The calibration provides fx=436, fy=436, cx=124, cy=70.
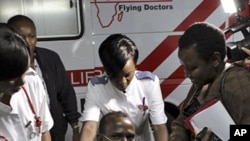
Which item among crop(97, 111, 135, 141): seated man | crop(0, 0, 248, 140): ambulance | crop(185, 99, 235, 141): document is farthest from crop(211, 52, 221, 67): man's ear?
crop(0, 0, 248, 140): ambulance

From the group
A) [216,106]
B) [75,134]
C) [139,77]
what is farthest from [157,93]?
[216,106]

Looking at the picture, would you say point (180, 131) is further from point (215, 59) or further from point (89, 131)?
point (89, 131)

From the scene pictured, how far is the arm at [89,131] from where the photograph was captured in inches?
94.4

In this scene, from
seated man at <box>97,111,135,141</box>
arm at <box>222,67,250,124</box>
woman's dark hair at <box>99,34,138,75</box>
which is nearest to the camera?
arm at <box>222,67,250,124</box>

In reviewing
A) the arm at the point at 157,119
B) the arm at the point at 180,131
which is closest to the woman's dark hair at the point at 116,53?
the arm at the point at 157,119

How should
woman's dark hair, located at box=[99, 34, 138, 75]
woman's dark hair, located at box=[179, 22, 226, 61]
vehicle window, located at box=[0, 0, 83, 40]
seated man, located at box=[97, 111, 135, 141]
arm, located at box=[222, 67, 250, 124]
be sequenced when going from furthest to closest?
vehicle window, located at box=[0, 0, 83, 40] < woman's dark hair, located at box=[99, 34, 138, 75] < seated man, located at box=[97, 111, 135, 141] < woman's dark hair, located at box=[179, 22, 226, 61] < arm, located at box=[222, 67, 250, 124]

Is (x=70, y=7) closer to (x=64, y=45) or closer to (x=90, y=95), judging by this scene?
(x=64, y=45)

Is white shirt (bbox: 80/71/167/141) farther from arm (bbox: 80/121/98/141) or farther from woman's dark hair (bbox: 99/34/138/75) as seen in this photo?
woman's dark hair (bbox: 99/34/138/75)

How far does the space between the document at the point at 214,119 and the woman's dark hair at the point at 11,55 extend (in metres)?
0.65

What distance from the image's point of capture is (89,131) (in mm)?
2412

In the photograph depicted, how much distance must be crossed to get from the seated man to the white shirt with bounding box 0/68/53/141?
266mm

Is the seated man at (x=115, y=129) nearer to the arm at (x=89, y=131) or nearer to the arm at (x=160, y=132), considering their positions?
the arm at (x=89, y=131)

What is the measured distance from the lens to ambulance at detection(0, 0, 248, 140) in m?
3.82

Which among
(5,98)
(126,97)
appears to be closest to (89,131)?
(126,97)
